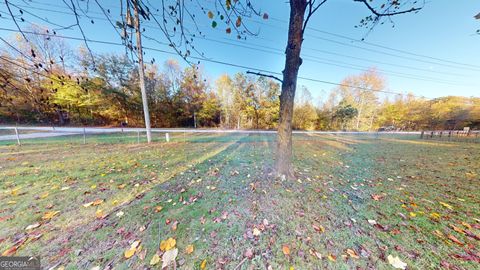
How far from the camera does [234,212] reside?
2.32m

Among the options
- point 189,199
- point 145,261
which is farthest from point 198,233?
point 189,199

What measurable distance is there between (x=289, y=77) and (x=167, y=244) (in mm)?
3282

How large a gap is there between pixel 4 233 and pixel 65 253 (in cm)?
100

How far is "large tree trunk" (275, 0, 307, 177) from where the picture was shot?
2.94m

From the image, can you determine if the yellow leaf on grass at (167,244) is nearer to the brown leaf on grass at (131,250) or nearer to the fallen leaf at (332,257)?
the brown leaf on grass at (131,250)

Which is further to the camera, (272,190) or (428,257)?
(272,190)

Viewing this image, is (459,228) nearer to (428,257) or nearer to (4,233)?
(428,257)

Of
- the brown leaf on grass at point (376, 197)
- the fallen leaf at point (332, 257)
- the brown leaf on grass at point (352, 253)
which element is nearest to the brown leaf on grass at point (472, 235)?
the brown leaf on grass at point (376, 197)

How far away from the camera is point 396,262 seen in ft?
4.98

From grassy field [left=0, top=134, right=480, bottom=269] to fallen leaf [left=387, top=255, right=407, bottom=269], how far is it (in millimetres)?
17

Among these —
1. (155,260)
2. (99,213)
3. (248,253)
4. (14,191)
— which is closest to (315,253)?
(248,253)

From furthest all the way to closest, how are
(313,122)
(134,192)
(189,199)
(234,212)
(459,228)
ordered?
1. (313,122)
2. (134,192)
3. (189,199)
4. (234,212)
5. (459,228)

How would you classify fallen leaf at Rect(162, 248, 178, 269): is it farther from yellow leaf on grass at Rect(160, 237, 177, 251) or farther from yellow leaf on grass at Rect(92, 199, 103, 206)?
yellow leaf on grass at Rect(92, 199, 103, 206)

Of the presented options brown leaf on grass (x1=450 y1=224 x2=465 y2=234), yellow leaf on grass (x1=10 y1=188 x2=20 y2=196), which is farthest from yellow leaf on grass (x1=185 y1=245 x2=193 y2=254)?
yellow leaf on grass (x1=10 y1=188 x2=20 y2=196)
